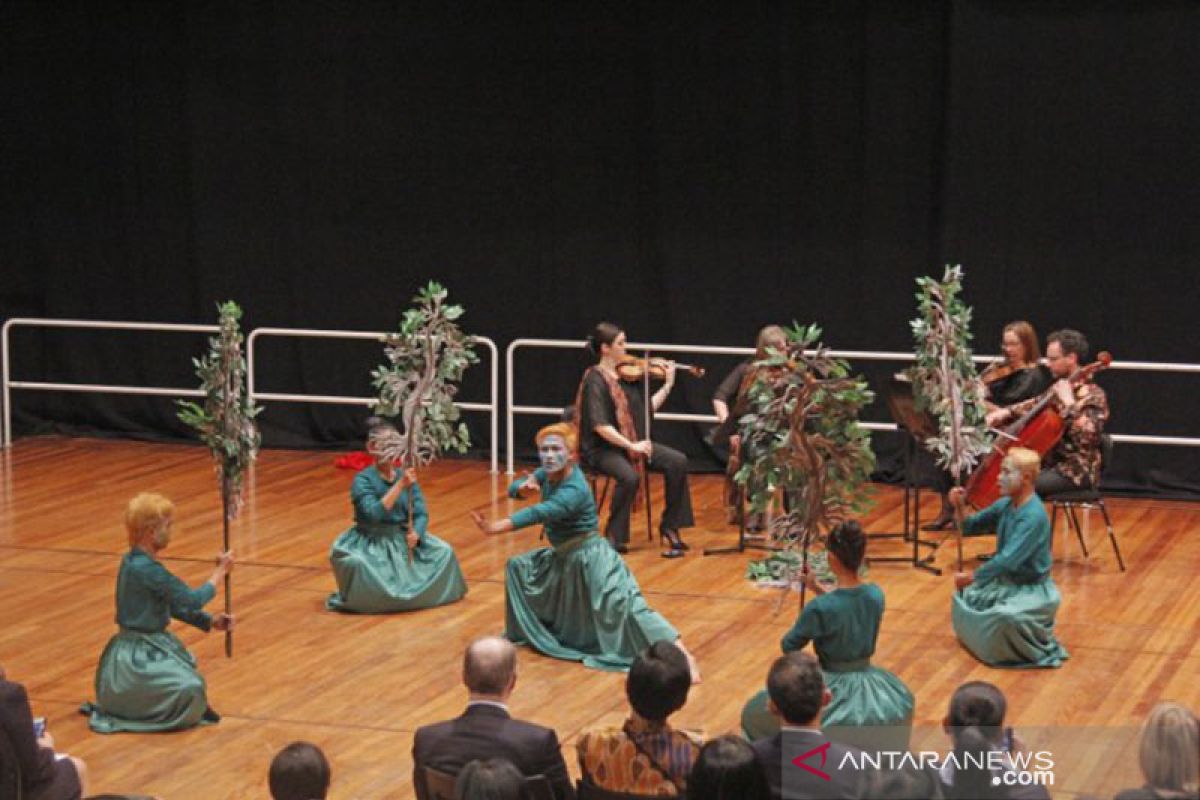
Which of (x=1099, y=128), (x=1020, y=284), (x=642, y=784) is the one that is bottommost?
(x=642, y=784)

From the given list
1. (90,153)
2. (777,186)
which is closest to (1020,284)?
(777,186)

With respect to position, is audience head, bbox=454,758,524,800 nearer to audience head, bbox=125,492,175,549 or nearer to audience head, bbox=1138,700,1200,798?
audience head, bbox=1138,700,1200,798

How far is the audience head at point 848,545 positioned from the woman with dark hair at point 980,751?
4.49ft

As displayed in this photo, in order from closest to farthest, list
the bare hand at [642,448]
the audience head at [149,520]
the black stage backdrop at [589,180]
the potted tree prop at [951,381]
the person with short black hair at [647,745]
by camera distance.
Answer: the person with short black hair at [647,745] → the audience head at [149,520] → the potted tree prop at [951,381] → the bare hand at [642,448] → the black stage backdrop at [589,180]

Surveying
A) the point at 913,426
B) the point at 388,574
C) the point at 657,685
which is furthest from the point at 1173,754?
the point at 913,426

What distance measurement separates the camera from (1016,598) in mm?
8156

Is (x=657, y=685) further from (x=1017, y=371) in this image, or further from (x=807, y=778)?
(x=1017, y=371)

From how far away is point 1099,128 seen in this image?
39.1 ft

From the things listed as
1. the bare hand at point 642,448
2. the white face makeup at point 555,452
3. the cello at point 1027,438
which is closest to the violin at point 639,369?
the bare hand at point 642,448

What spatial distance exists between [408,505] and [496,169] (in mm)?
4933

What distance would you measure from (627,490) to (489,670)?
513 cm

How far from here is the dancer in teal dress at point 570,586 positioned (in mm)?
8164

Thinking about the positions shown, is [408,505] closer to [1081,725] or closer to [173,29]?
[1081,725]

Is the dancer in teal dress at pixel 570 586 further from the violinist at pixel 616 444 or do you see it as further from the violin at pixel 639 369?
the violin at pixel 639 369
